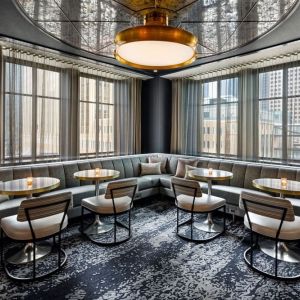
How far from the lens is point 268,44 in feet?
11.8

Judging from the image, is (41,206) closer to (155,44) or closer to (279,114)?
(155,44)

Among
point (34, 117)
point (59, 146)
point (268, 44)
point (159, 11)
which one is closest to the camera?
point (159, 11)

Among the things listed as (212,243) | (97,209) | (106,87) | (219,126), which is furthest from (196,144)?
(97,209)

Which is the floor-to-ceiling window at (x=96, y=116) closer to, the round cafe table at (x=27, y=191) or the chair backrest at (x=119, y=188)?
the round cafe table at (x=27, y=191)

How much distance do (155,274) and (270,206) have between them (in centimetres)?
127

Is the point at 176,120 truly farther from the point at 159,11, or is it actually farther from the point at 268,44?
the point at 159,11

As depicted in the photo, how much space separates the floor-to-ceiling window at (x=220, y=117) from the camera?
4895 millimetres

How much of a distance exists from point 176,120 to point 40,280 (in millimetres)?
4510

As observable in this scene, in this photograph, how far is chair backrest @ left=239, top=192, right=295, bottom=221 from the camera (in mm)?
2051

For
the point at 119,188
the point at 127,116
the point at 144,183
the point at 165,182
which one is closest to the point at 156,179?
the point at 165,182

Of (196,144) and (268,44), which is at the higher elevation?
(268,44)

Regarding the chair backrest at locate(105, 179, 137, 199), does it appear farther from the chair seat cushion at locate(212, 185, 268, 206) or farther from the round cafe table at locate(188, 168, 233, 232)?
the chair seat cushion at locate(212, 185, 268, 206)

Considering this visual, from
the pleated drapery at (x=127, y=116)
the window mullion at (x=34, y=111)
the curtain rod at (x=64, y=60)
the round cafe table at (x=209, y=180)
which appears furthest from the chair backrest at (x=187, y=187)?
the curtain rod at (x=64, y=60)

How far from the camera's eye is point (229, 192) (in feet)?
12.2
